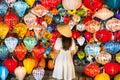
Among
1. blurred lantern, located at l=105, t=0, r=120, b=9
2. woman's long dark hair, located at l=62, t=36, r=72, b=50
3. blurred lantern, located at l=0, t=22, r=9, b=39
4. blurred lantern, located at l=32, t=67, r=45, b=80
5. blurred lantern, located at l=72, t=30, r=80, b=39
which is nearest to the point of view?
blurred lantern, located at l=105, t=0, r=120, b=9

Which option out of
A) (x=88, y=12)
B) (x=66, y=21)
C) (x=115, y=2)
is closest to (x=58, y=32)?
(x=66, y=21)

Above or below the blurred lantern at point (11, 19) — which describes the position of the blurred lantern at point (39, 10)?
above

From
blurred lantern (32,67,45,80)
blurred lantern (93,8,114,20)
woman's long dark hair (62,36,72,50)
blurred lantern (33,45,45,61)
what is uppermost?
blurred lantern (93,8,114,20)

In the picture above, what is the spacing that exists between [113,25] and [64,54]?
84cm

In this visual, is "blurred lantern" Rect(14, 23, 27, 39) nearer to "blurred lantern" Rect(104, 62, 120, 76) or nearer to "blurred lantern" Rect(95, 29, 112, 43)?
"blurred lantern" Rect(95, 29, 112, 43)

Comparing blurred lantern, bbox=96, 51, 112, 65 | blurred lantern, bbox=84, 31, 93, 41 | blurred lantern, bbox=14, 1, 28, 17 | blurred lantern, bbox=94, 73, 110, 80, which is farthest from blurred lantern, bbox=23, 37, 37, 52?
blurred lantern, bbox=94, 73, 110, 80

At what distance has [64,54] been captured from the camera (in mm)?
5125

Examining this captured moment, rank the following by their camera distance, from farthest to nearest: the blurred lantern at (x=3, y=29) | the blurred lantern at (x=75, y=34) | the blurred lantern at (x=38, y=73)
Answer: the blurred lantern at (x=38, y=73)
the blurred lantern at (x=75, y=34)
the blurred lantern at (x=3, y=29)

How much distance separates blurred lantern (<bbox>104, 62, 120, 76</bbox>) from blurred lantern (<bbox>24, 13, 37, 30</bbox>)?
1276 millimetres

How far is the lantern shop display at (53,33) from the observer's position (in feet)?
16.8

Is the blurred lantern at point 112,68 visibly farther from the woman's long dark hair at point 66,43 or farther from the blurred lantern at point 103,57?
the woman's long dark hair at point 66,43

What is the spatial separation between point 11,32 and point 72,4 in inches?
42.3

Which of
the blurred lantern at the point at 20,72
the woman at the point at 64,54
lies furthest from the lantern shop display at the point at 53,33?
the woman at the point at 64,54

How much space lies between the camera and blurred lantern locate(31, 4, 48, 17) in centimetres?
518
